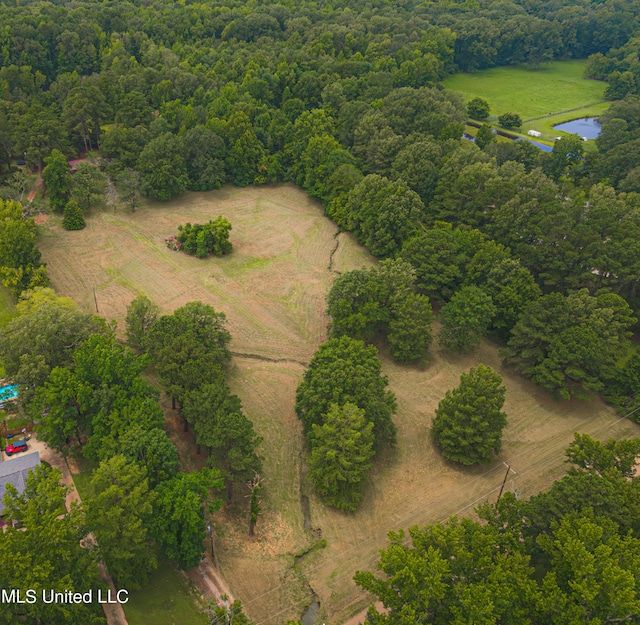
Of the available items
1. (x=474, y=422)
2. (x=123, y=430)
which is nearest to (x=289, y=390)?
(x=123, y=430)

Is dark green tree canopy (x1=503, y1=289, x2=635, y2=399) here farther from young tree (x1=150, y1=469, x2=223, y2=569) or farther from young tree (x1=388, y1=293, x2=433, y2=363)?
young tree (x1=150, y1=469, x2=223, y2=569)

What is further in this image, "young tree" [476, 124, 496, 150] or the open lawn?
"young tree" [476, 124, 496, 150]

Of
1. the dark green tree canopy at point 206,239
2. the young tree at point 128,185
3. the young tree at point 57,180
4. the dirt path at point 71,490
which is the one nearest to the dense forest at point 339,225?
the young tree at point 57,180

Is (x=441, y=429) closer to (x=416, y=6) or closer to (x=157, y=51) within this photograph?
(x=157, y=51)

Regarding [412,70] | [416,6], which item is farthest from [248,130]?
[416,6]

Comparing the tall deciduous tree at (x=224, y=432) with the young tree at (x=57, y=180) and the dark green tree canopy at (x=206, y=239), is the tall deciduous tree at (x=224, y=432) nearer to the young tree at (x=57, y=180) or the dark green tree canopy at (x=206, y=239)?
the dark green tree canopy at (x=206, y=239)

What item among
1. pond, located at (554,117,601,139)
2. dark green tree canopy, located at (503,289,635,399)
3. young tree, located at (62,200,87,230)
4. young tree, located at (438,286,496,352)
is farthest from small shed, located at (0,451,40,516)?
Result: pond, located at (554,117,601,139)
